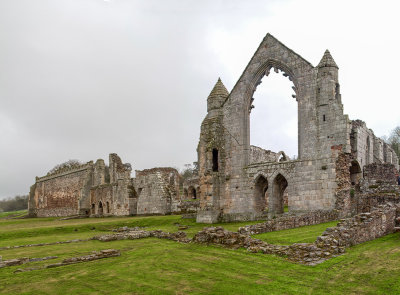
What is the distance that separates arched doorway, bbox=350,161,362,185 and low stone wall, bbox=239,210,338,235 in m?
4.06

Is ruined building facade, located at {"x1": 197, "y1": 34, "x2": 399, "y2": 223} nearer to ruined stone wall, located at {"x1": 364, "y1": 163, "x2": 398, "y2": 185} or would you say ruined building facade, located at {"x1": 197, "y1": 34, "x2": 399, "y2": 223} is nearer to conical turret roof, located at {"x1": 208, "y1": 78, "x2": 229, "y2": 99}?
conical turret roof, located at {"x1": 208, "y1": 78, "x2": 229, "y2": 99}

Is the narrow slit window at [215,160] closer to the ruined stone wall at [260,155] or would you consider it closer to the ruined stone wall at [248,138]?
the ruined stone wall at [248,138]

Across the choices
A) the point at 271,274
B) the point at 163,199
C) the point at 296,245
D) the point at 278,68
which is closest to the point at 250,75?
the point at 278,68

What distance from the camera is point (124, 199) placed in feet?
97.5

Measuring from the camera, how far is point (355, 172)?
19656 mm

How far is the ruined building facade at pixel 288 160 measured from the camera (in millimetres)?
17906

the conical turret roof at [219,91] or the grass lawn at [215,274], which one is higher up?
the conical turret roof at [219,91]

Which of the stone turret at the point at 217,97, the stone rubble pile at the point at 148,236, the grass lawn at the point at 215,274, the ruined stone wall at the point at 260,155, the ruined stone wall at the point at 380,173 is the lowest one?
the stone rubble pile at the point at 148,236

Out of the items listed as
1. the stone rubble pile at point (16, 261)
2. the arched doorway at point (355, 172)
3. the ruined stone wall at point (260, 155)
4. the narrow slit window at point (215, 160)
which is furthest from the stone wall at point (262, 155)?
the stone rubble pile at point (16, 261)

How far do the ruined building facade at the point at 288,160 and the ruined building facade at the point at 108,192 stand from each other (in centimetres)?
584

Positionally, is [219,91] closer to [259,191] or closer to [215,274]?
[259,191]

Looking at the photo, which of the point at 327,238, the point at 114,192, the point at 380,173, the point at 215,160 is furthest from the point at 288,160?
the point at 114,192

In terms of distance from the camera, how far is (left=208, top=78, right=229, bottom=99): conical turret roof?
23.2m

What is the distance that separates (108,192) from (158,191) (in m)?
7.59
